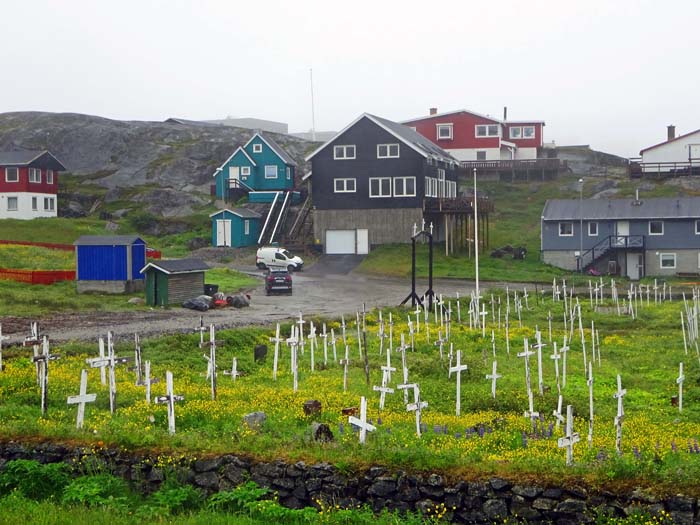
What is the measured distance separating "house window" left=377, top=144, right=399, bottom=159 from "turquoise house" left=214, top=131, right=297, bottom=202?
15.6 metres

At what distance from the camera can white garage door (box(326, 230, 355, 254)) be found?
6781 centimetres

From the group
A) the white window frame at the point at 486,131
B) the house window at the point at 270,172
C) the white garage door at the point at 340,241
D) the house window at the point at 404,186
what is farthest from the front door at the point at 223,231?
the white window frame at the point at 486,131

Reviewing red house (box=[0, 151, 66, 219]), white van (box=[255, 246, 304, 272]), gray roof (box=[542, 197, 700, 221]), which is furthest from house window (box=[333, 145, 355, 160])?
red house (box=[0, 151, 66, 219])

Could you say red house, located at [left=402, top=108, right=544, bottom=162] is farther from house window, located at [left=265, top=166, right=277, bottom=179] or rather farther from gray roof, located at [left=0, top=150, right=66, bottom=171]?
gray roof, located at [left=0, top=150, right=66, bottom=171]

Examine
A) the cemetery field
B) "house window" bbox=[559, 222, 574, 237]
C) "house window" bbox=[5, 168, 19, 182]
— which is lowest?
the cemetery field

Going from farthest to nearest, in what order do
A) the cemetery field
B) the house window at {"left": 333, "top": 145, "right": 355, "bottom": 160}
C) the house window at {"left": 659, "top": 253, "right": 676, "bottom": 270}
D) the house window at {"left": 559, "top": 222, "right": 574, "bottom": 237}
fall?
the house window at {"left": 333, "top": 145, "right": 355, "bottom": 160}, the house window at {"left": 559, "top": 222, "right": 574, "bottom": 237}, the house window at {"left": 659, "top": 253, "right": 676, "bottom": 270}, the cemetery field

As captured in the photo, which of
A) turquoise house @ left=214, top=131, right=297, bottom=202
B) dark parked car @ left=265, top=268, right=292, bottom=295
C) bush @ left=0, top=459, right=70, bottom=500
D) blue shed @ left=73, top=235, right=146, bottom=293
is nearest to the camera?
bush @ left=0, top=459, right=70, bottom=500

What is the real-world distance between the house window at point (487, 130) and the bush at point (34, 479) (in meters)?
78.8

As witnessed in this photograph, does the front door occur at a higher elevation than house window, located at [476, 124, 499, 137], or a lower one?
lower

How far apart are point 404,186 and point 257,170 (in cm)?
1893

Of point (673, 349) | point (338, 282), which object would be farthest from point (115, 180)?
point (673, 349)

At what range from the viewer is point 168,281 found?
42781mm

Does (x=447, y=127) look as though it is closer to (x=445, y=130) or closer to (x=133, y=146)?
(x=445, y=130)

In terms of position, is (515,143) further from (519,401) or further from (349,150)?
(519,401)
